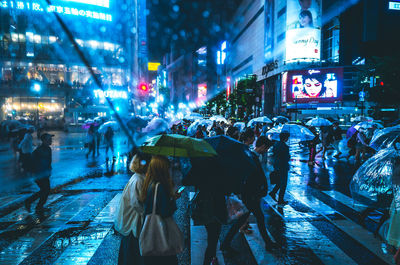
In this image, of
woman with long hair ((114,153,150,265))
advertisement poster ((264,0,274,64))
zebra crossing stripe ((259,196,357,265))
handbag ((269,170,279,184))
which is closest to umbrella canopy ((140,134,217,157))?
woman with long hair ((114,153,150,265))

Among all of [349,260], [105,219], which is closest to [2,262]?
[105,219]

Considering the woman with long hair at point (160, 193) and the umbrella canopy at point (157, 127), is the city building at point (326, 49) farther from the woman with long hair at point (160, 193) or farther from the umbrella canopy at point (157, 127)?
the woman with long hair at point (160, 193)

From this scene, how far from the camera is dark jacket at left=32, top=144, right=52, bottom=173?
20.7 feet

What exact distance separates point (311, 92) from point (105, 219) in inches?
1628

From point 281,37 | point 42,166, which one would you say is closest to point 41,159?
point 42,166

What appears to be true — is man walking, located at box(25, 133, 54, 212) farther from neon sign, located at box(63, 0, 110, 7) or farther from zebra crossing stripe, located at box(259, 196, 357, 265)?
neon sign, located at box(63, 0, 110, 7)

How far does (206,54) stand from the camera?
13650 cm

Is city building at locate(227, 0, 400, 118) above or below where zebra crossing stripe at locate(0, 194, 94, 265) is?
above

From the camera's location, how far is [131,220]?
317cm

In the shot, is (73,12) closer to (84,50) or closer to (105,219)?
(84,50)

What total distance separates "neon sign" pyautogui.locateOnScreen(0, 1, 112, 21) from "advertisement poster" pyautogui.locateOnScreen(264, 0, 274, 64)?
3182 cm

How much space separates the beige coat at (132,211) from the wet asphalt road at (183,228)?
159 centimetres

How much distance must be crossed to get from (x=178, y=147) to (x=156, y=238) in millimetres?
1032

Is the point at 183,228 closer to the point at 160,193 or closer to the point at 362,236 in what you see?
the point at 160,193
